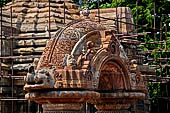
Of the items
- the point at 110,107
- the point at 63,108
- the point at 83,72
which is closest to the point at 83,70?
the point at 83,72

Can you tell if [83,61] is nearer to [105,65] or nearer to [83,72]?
[83,72]

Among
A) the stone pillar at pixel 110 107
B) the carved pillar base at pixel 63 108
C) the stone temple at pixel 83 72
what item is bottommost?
the stone pillar at pixel 110 107

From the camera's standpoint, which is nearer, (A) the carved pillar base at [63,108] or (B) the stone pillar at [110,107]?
(A) the carved pillar base at [63,108]

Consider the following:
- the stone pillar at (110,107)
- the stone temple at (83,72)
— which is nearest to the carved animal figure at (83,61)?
the stone temple at (83,72)

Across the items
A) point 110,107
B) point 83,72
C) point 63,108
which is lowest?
point 110,107

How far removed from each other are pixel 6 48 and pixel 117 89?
8.86 meters

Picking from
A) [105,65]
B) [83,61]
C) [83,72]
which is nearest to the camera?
[83,72]

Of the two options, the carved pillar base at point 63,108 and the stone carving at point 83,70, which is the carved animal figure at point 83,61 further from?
the carved pillar base at point 63,108

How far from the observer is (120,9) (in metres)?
25.2

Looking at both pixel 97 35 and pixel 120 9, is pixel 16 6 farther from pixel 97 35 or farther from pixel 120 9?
pixel 97 35

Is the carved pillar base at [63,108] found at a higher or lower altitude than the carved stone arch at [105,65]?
lower

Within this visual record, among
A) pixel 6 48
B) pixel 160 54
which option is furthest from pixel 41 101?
pixel 160 54

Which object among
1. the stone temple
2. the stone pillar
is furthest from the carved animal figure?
the stone pillar

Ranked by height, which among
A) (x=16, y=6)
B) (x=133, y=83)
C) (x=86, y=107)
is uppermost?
(x=16, y=6)
